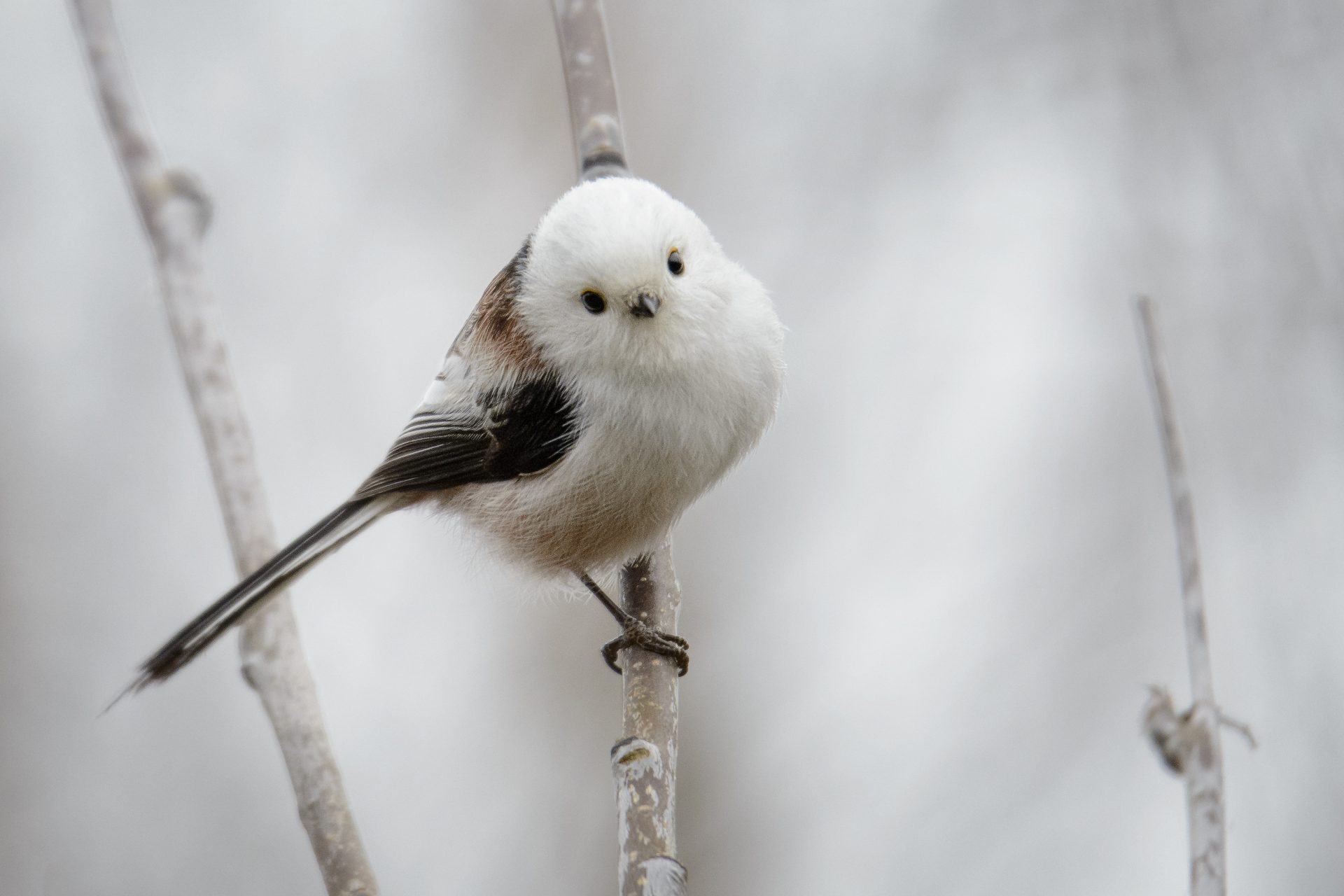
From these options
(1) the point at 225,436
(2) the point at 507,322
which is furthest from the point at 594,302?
(1) the point at 225,436

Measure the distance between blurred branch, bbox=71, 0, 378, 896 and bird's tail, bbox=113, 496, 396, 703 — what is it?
0.27 feet

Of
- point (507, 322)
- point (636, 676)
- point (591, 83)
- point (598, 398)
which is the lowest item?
point (636, 676)

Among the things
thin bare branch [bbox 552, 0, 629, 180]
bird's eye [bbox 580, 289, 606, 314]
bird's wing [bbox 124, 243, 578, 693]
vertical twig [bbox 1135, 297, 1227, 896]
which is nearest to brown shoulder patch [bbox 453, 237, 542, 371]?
bird's wing [bbox 124, 243, 578, 693]

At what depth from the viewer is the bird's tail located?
5.06 ft

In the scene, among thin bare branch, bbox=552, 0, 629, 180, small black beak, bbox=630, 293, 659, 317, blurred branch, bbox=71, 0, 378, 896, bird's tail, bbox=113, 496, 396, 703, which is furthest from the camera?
thin bare branch, bbox=552, 0, 629, 180

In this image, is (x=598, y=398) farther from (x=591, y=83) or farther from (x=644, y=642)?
(x=591, y=83)

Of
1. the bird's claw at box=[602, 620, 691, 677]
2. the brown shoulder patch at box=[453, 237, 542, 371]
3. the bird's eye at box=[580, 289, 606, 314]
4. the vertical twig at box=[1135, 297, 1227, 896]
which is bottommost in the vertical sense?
the vertical twig at box=[1135, 297, 1227, 896]

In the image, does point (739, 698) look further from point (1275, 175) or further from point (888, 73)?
point (1275, 175)

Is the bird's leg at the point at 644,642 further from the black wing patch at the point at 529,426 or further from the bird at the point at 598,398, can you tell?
the black wing patch at the point at 529,426

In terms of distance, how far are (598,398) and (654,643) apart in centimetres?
45

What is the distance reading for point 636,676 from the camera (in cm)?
188

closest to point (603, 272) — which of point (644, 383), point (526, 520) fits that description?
point (644, 383)

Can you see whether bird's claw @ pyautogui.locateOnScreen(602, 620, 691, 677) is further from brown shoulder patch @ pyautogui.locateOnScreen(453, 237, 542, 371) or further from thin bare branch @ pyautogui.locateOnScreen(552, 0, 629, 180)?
thin bare branch @ pyautogui.locateOnScreen(552, 0, 629, 180)

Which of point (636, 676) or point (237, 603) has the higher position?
point (636, 676)
